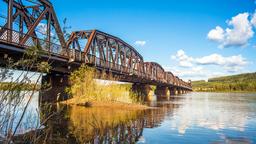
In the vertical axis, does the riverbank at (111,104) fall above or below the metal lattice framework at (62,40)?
below

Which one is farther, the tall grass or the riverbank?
the tall grass

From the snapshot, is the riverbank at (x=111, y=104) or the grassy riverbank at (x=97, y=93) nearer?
the riverbank at (x=111, y=104)

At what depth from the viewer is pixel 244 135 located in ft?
47.4

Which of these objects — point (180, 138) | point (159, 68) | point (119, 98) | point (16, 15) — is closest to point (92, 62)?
point (119, 98)

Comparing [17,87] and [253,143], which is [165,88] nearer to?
[253,143]

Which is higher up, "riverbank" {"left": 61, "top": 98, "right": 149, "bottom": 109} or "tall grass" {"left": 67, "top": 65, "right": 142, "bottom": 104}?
"tall grass" {"left": 67, "top": 65, "right": 142, "bottom": 104}

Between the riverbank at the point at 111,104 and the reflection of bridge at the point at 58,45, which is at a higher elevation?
the reflection of bridge at the point at 58,45

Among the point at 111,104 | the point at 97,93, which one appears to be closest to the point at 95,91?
the point at 97,93

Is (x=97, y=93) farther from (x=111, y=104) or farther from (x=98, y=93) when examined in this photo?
(x=111, y=104)

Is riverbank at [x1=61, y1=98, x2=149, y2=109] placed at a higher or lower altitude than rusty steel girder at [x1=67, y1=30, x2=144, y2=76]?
lower

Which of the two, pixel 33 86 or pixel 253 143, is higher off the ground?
pixel 33 86

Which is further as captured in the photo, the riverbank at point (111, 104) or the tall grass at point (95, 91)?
the tall grass at point (95, 91)

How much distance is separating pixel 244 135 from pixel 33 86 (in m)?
12.4

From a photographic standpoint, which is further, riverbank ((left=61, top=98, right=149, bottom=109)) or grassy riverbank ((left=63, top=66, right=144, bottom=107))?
grassy riverbank ((left=63, top=66, right=144, bottom=107))
